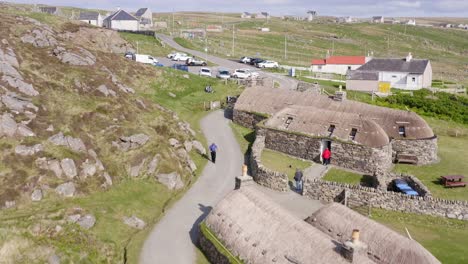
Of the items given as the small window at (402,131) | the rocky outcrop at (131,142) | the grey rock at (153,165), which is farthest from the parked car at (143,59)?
the small window at (402,131)

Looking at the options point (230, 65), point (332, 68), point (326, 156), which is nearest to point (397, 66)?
point (332, 68)

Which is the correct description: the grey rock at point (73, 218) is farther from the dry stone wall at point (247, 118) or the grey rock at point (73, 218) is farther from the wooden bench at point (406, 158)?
the wooden bench at point (406, 158)

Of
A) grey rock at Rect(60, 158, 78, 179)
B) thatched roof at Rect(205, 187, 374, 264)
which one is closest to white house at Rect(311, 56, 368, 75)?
grey rock at Rect(60, 158, 78, 179)

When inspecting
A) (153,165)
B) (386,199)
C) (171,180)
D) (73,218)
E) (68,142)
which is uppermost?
(68,142)

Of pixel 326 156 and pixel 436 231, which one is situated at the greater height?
pixel 326 156

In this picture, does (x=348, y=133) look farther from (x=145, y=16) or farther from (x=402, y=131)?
(x=145, y=16)

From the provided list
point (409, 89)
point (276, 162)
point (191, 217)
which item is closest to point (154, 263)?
point (191, 217)

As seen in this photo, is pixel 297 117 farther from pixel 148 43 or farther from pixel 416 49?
pixel 416 49

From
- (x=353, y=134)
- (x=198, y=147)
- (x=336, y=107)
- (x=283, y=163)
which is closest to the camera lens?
(x=353, y=134)
